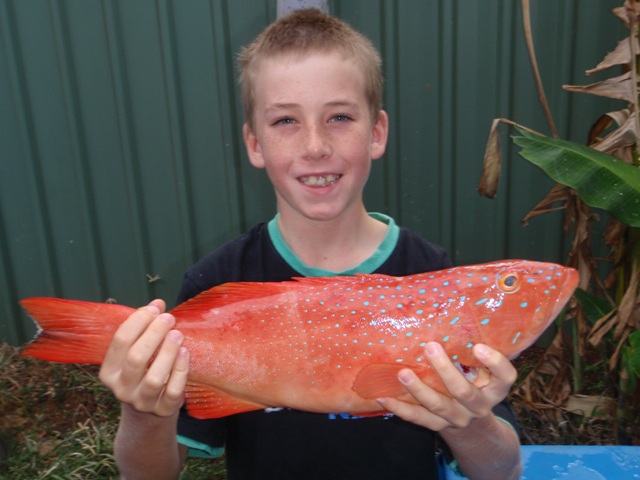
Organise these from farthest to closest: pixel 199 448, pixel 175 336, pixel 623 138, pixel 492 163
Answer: pixel 492 163 < pixel 623 138 < pixel 199 448 < pixel 175 336

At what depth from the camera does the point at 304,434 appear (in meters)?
2.22

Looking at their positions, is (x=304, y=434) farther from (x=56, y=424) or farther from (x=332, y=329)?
(x=56, y=424)

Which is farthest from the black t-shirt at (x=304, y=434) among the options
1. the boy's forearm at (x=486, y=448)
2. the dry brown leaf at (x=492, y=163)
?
the dry brown leaf at (x=492, y=163)

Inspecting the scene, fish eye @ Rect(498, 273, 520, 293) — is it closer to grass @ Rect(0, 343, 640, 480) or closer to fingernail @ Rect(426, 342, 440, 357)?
fingernail @ Rect(426, 342, 440, 357)

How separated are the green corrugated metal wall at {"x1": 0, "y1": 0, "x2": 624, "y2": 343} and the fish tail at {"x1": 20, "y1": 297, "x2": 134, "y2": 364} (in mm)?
2667

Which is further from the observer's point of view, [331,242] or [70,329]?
[331,242]

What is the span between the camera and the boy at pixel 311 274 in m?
1.71

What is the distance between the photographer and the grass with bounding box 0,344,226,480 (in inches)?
139

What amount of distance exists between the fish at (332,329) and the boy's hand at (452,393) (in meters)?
0.03

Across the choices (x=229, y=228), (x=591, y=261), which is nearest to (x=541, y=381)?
(x=591, y=261)

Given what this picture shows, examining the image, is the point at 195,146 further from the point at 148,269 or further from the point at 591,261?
the point at 591,261

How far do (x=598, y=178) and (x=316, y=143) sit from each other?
1.49m

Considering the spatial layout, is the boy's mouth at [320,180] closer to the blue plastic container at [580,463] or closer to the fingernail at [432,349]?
the fingernail at [432,349]

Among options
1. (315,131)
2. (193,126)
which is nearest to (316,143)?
(315,131)
